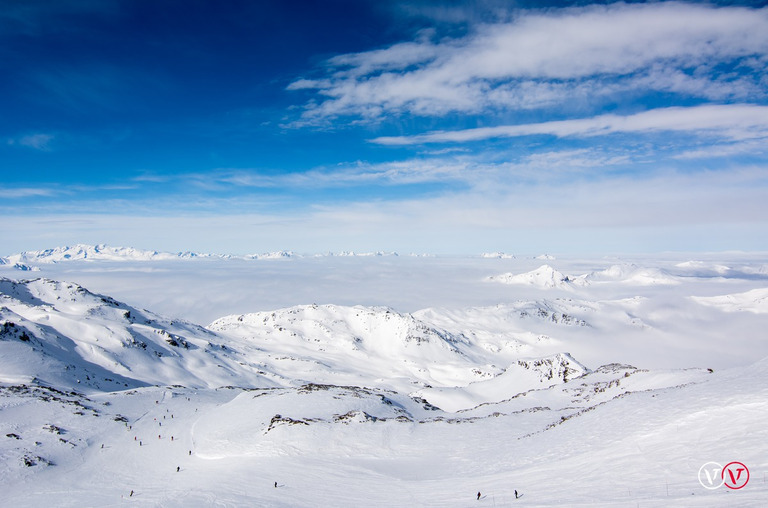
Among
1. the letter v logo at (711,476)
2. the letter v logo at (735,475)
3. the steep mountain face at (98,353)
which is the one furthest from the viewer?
the steep mountain face at (98,353)

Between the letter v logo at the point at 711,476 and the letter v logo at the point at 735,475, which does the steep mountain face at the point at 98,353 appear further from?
the letter v logo at the point at 735,475

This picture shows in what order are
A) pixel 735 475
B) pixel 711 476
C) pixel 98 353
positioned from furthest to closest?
1. pixel 98 353
2. pixel 711 476
3. pixel 735 475

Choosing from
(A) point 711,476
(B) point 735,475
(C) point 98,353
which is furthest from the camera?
(C) point 98,353

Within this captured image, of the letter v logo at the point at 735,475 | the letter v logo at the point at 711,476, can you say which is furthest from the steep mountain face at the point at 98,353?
the letter v logo at the point at 735,475

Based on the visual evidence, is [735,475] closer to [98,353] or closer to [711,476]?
[711,476]

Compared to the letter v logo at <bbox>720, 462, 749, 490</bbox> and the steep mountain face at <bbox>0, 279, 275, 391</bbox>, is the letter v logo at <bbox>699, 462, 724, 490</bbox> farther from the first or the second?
the steep mountain face at <bbox>0, 279, 275, 391</bbox>

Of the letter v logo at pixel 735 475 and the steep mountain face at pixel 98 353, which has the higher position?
the letter v logo at pixel 735 475

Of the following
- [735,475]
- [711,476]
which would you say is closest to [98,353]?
[711,476]

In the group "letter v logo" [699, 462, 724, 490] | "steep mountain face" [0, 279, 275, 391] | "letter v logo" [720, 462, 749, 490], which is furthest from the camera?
"steep mountain face" [0, 279, 275, 391]

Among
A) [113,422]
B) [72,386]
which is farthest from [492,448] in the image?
[72,386]

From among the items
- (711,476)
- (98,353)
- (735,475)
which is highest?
(735,475)

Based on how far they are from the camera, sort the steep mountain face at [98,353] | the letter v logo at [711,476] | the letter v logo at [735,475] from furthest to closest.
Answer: the steep mountain face at [98,353]
the letter v logo at [711,476]
the letter v logo at [735,475]

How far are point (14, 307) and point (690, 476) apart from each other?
23507cm

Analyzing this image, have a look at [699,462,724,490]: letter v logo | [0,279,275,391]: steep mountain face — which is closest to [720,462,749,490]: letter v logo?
[699,462,724,490]: letter v logo
